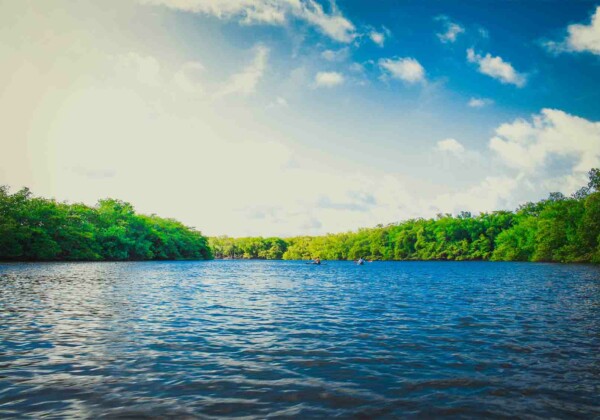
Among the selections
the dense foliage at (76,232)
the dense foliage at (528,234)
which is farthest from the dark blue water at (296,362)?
the dense foliage at (528,234)

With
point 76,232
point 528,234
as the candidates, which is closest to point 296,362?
point 76,232

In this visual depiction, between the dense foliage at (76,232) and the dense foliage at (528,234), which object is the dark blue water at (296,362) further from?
the dense foliage at (528,234)

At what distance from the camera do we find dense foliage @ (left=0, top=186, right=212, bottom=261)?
85312mm

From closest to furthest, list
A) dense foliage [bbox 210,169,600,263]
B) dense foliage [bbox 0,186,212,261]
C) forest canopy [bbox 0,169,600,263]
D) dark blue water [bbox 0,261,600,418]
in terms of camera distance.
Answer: dark blue water [bbox 0,261,600,418]
dense foliage [bbox 0,186,212,261]
forest canopy [bbox 0,169,600,263]
dense foliage [bbox 210,169,600,263]

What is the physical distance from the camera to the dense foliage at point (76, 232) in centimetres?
8531

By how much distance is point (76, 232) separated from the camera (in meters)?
104

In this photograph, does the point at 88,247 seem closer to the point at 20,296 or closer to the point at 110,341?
the point at 20,296

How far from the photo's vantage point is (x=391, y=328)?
18.6 m

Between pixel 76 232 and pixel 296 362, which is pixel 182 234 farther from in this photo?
pixel 296 362

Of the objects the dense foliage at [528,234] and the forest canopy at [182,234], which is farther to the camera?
the dense foliage at [528,234]

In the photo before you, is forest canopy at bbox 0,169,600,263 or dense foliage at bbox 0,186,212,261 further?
forest canopy at bbox 0,169,600,263

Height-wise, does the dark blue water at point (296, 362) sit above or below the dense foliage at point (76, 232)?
below

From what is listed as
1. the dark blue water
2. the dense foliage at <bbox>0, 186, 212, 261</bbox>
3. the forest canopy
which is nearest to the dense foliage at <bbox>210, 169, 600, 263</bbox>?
the forest canopy

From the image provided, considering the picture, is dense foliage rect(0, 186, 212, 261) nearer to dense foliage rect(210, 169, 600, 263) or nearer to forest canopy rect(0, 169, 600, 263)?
forest canopy rect(0, 169, 600, 263)
